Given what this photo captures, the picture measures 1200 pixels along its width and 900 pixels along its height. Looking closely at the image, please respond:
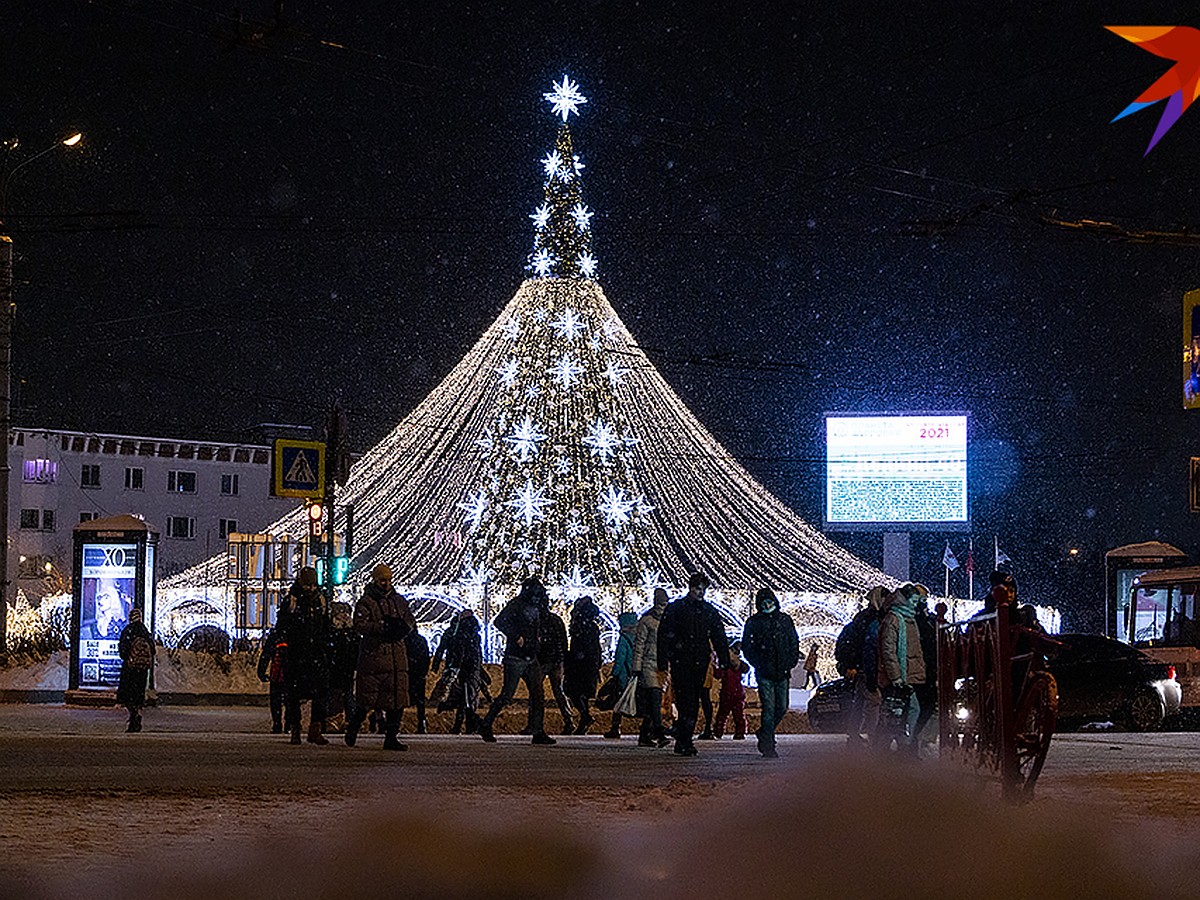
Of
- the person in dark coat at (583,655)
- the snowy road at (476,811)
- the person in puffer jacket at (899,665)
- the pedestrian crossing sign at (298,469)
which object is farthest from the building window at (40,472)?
the person in puffer jacket at (899,665)

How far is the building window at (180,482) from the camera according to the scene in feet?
297

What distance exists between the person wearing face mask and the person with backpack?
1.93 m

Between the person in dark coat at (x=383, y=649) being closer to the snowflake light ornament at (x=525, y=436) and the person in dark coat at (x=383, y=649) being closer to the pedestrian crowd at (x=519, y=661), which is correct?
the pedestrian crowd at (x=519, y=661)

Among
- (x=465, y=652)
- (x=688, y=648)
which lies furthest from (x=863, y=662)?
(x=465, y=652)

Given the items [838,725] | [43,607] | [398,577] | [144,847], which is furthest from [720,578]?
[144,847]

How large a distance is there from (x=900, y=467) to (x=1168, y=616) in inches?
883

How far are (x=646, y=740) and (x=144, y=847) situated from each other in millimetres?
10276

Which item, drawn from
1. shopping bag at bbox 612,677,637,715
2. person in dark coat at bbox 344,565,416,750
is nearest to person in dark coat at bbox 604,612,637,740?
shopping bag at bbox 612,677,637,715

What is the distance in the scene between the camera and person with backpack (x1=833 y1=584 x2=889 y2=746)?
53.0 ft

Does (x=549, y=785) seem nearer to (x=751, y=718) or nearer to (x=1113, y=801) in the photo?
(x=1113, y=801)

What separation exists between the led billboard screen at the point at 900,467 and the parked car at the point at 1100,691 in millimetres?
30342

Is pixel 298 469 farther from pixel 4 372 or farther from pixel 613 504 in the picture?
pixel 4 372

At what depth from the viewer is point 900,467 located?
184 ft

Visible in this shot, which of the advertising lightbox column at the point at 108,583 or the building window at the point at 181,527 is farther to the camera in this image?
the building window at the point at 181,527
